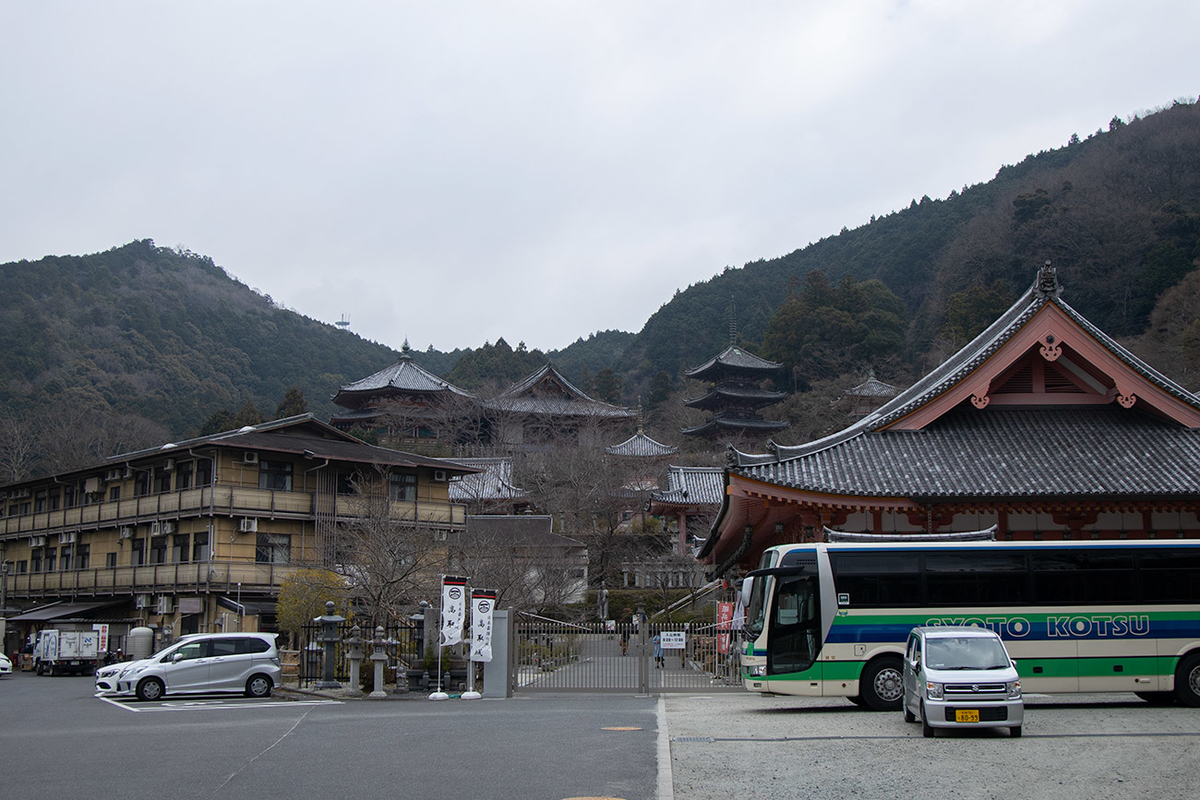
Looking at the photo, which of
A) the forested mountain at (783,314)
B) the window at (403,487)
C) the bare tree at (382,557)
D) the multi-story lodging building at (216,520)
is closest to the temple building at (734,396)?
the forested mountain at (783,314)

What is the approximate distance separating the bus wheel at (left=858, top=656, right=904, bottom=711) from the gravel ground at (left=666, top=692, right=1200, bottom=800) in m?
0.40

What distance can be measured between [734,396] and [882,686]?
200 ft

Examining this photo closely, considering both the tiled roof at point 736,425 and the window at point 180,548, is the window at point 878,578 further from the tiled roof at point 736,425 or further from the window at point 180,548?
the tiled roof at point 736,425

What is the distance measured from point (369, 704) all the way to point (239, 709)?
7.97ft

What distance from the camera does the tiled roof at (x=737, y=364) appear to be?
75.3 meters

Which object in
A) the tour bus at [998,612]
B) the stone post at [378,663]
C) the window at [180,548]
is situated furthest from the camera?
the window at [180,548]

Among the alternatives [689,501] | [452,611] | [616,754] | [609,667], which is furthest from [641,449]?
[616,754]

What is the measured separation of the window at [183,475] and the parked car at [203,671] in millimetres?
16511

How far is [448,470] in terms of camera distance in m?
42.1

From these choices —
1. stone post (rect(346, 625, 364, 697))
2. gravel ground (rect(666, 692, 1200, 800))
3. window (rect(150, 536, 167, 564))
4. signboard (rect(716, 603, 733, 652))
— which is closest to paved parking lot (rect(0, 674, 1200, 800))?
gravel ground (rect(666, 692, 1200, 800))

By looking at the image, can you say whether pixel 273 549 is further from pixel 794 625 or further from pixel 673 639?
pixel 794 625

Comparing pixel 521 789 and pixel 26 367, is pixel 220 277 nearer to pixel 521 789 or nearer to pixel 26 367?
pixel 26 367

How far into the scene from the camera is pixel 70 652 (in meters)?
35.2

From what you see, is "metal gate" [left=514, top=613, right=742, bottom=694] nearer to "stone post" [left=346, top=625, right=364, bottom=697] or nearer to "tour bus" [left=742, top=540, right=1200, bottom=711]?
"stone post" [left=346, top=625, right=364, bottom=697]
